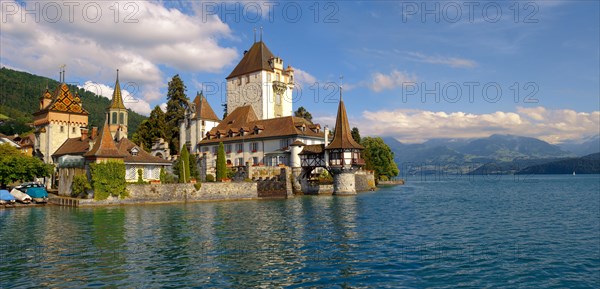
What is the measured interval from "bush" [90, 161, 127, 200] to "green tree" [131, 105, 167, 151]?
27.6 m

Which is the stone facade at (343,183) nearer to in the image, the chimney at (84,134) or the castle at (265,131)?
the castle at (265,131)

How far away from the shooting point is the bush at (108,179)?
143 ft

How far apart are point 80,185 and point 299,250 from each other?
32652mm

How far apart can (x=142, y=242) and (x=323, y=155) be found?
36.3m

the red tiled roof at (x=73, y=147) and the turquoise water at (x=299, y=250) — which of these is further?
the red tiled roof at (x=73, y=147)

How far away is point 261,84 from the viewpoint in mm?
76562

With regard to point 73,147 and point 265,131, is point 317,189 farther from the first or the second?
point 73,147

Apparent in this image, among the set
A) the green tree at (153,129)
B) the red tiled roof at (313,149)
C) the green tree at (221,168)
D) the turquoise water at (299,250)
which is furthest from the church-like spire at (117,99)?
the turquoise water at (299,250)

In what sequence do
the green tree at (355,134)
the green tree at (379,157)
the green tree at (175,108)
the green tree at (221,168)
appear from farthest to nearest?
the green tree at (379,157), the green tree at (355,134), the green tree at (175,108), the green tree at (221,168)

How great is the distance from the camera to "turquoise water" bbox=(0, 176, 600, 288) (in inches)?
637

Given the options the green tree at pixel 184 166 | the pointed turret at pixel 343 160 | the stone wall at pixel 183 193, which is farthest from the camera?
the pointed turret at pixel 343 160

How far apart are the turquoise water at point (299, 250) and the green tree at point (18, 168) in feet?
59.4

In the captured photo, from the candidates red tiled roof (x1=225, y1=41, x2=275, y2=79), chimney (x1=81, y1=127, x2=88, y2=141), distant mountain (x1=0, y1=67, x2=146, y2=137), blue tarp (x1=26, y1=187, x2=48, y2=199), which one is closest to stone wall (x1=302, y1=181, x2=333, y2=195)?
red tiled roof (x1=225, y1=41, x2=275, y2=79)

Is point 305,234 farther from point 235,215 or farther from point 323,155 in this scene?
point 323,155
